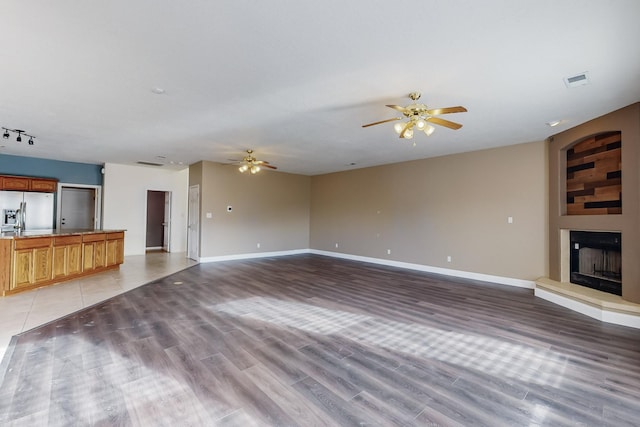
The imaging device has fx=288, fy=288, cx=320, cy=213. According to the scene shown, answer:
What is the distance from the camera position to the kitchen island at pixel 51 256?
4426mm

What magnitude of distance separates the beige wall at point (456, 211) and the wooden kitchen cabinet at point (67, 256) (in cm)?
631

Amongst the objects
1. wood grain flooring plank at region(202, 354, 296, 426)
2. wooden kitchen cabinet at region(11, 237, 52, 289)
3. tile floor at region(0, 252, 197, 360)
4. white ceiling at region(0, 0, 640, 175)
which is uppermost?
white ceiling at region(0, 0, 640, 175)

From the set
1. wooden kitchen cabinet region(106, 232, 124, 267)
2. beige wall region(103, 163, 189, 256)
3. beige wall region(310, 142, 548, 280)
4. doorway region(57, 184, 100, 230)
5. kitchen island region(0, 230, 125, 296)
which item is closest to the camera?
kitchen island region(0, 230, 125, 296)

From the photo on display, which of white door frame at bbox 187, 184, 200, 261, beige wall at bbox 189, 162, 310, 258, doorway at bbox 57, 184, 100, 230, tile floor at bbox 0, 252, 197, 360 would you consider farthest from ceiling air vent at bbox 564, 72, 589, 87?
doorway at bbox 57, 184, 100, 230

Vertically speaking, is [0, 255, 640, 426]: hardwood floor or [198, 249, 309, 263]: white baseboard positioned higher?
[198, 249, 309, 263]: white baseboard

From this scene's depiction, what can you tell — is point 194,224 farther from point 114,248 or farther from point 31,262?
point 31,262

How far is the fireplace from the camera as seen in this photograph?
166 inches

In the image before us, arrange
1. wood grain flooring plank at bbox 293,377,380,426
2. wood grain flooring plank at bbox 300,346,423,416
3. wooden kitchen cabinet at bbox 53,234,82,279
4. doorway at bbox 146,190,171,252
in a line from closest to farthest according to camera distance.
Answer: wood grain flooring plank at bbox 293,377,380,426 < wood grain flooring plank at bbox 300,346,423,416 < wooden kitchen cabinet at bbox 53,234,82,279 < doorway at bbox 146,190,171,252

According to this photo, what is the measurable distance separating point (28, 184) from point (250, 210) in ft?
17.6

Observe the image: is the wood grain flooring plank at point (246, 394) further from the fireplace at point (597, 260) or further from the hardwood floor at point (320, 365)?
the fireplace at point (597, 260)

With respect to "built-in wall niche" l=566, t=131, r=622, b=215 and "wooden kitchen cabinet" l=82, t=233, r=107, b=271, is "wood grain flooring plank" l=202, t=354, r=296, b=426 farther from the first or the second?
"built-in wall niche" l=566, t=131, r=622, b=215

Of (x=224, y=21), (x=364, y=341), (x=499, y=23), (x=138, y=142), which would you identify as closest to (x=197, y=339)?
(x=364, y=341)

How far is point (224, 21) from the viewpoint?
2139 mm

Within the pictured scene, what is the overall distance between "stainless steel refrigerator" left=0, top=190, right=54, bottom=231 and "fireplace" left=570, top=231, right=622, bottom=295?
11.3 meters
